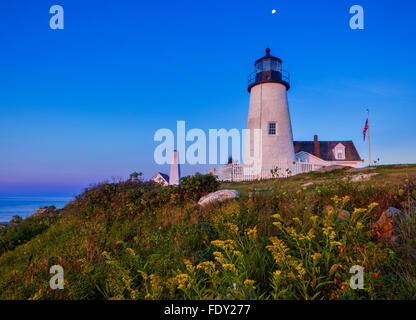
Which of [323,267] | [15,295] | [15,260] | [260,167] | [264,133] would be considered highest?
[264,133]

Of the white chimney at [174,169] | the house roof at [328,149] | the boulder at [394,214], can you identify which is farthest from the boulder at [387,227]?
the house roof at [328,149]

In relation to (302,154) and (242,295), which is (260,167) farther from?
(242,295)

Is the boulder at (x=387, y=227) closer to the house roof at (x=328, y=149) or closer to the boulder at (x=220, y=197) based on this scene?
the boulder at (x=220, y=197)

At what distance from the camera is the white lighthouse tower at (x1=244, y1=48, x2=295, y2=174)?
21000 mm

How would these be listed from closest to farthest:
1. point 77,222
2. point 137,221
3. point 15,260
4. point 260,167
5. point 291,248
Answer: point 291,248 → point 15,260 → point 137,221 → point 77,222 → point 260,167

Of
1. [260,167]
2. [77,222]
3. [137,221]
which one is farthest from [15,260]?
[260,167]

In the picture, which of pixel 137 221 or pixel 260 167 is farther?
pixel 260 167

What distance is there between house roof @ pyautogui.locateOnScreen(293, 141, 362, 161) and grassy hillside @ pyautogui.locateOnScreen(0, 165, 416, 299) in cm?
2670

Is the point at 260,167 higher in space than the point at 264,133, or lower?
lower

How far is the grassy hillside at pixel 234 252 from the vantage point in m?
2.69

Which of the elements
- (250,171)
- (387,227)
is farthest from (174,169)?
(387,227)

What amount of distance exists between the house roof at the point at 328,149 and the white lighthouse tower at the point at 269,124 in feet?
37.1

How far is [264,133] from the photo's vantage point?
21.0 m
